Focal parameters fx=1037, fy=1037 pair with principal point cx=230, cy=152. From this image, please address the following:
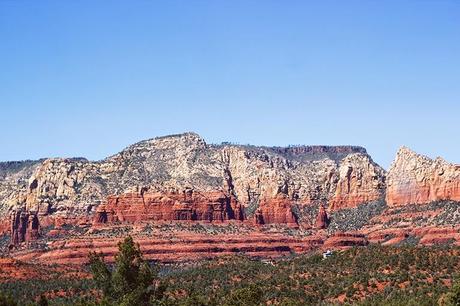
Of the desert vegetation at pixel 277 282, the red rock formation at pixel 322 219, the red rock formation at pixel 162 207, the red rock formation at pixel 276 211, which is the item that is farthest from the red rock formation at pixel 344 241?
the desert vegetation at pixel 277 282

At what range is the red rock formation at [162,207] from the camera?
588ft

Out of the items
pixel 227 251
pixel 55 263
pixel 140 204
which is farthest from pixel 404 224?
pixel 55 263

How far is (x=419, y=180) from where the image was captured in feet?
591

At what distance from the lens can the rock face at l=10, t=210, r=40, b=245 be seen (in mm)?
187625

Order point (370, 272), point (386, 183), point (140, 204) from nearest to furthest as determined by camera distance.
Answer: point (370, 272), point (140, 204), point (386, 183)

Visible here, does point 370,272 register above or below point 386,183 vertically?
below

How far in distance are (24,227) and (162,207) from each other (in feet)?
92.8

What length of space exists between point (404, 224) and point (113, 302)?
314 ft

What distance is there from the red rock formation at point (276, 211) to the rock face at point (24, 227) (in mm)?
40310

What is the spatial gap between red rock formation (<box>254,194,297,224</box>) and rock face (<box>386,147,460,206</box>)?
A: 18.5m

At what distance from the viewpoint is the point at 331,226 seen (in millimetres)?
189875

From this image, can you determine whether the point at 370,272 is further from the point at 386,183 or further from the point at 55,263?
the point at 386,183

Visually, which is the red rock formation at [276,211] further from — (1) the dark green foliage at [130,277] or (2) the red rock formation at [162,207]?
(1) the dark green foliage at [130,277]

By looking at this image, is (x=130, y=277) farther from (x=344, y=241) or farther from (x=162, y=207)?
(x=162, y=207)
